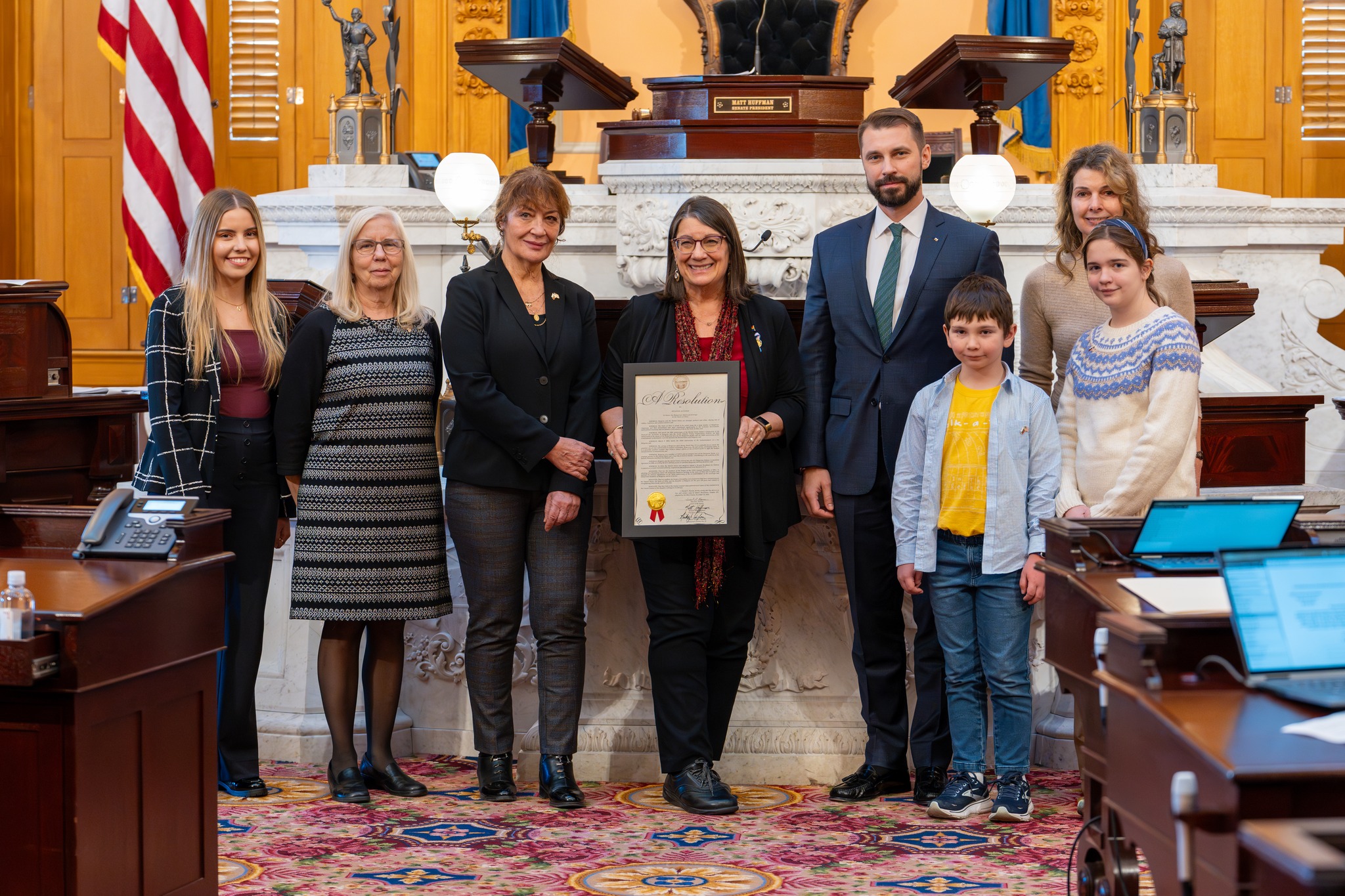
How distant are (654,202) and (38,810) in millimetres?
3806

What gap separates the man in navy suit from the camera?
3.56 m

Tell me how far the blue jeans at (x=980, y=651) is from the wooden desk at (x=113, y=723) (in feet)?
5.64

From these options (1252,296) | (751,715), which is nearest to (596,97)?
(1252,296)

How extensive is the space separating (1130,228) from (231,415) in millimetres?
2312

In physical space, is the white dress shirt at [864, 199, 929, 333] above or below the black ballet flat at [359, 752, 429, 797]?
above

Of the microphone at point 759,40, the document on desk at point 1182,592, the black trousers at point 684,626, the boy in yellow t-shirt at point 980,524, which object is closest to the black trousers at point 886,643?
the boy in yellow t-shirt at point 980,524

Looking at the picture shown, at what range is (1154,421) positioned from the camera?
3115 millimetres

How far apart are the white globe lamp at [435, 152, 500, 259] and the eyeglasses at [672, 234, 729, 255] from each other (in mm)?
1871

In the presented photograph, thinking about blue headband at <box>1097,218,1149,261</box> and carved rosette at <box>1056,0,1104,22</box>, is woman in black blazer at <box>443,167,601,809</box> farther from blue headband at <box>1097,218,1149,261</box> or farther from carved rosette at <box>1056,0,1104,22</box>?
carved rosette at <box>1056,0,1104,22</box>

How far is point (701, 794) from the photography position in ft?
11.7

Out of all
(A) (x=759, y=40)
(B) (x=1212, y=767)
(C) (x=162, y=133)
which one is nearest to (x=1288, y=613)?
(B) (x=1212, y=767)

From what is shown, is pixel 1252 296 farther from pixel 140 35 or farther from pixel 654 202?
pixel 140 35

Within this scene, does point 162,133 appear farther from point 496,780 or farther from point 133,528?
point 133,528

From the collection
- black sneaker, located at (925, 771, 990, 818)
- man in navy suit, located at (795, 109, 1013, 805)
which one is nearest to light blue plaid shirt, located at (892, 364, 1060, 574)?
man in navy suit, located at (795, 109, 1013, 805)
